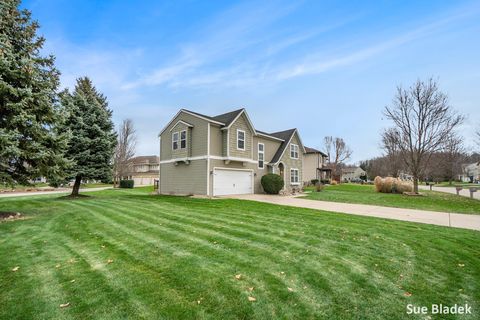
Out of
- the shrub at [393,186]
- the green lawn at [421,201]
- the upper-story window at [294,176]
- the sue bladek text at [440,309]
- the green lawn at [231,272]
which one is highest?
the upper-story window at [294,176]

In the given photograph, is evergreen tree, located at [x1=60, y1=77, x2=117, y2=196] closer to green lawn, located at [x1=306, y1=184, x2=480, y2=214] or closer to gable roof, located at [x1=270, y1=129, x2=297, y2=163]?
gable roof, located at [x1=270, y1=129, x2=297, y2=163]

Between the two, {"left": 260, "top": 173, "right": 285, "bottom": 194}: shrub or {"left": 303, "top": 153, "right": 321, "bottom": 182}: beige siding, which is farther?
{"left": 303, "top": 153, "right": 321, "bottom": 182}: beige siding

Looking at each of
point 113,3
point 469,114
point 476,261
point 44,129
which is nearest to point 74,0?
point 113,3

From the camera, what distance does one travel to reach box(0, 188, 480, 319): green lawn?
9.42 ft

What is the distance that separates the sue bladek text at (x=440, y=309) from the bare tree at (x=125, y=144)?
36.5 metres

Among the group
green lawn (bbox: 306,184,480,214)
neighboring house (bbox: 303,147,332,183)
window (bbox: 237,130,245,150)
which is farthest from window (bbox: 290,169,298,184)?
neighboring house (bbox: 303,147,332,183)

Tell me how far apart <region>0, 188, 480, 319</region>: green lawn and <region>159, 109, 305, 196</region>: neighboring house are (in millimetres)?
10676

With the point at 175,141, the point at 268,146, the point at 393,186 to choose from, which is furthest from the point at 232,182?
the point at 393,186

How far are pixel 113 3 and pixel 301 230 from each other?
1454cm

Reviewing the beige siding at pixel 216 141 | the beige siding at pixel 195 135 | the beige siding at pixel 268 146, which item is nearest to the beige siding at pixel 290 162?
the beige siding at pixel 268 146

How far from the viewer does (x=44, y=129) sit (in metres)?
9.45

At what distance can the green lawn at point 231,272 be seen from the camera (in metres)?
2.87

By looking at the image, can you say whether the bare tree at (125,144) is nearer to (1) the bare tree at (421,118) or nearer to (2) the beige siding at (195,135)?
(2) the beige siding at (195,135)

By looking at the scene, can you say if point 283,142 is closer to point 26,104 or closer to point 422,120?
point 422,120
